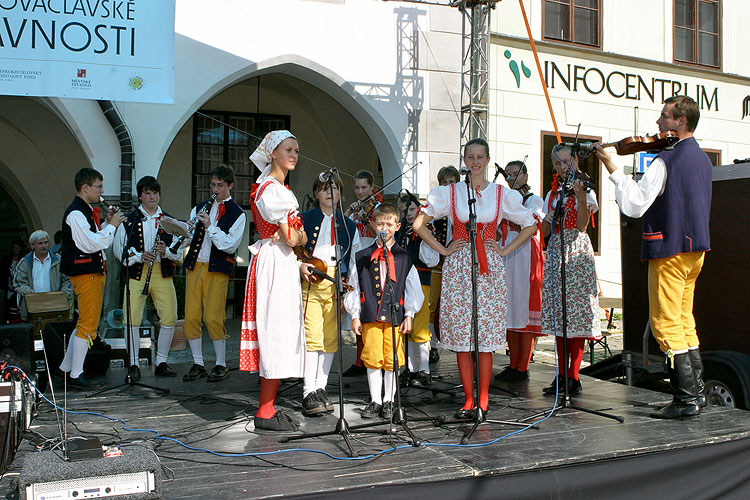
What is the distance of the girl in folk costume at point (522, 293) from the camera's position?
5238mm

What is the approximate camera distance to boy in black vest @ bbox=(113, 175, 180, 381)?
19.3 feet

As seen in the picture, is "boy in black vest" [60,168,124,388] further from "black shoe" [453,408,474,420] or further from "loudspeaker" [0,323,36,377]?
"black shoe" [453,408,474,420]

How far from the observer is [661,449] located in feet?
11.6

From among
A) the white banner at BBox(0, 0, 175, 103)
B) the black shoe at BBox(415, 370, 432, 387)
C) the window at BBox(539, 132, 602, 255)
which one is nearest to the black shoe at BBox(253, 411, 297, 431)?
the black shoe at BBox(415, 370, 432, 387)

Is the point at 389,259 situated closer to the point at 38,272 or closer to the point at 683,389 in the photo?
the point at 683,389

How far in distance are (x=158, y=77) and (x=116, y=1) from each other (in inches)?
29.9

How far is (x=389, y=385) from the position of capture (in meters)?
4.45

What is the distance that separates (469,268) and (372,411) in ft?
3.62

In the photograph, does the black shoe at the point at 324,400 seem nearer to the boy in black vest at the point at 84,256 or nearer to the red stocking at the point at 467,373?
the red stocking at the point at 467,373

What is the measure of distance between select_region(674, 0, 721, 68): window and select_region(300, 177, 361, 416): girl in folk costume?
32.2 feet

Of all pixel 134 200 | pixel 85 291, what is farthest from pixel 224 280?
pixel 134 200

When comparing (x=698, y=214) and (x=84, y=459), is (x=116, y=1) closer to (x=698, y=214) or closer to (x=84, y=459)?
(x=84, y=459)

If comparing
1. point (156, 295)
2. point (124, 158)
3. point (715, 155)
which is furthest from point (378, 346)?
point (715, 155)

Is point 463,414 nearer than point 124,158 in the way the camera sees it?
Yes
